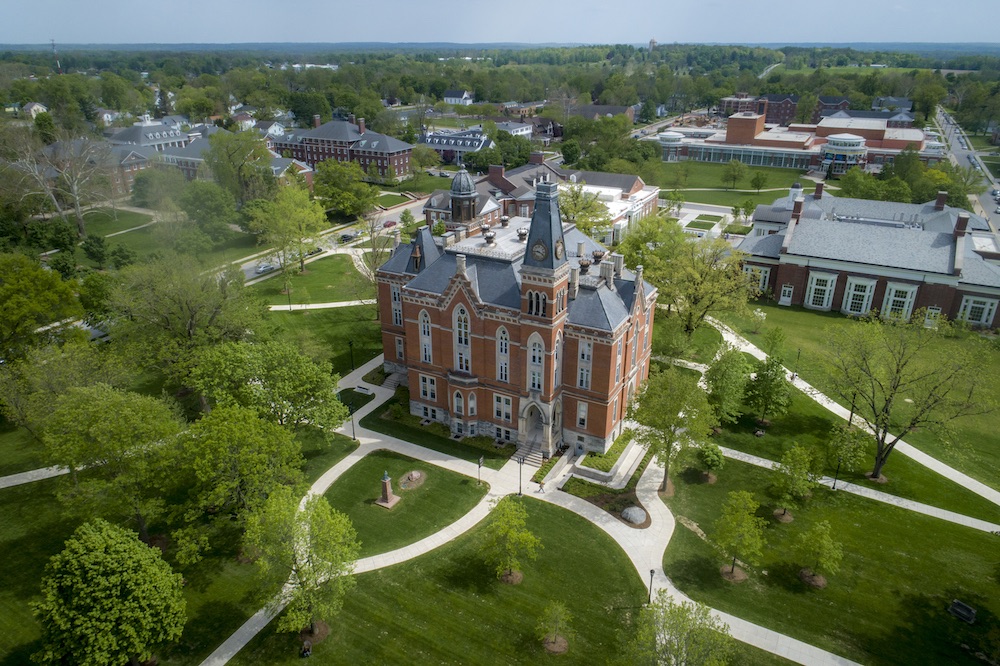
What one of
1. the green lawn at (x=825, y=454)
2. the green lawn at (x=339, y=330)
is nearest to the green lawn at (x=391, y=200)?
the green lawn at (x=339, y=330)

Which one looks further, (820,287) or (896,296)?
(820,287)

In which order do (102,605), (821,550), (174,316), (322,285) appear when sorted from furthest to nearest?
1. (322,285)
2. (174,316)
3. (821,550)
4. (102,605)

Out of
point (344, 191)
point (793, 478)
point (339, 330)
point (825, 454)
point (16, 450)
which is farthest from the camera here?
point (344, 191)

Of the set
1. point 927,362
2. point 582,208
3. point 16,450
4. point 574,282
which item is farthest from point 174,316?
point 927,362

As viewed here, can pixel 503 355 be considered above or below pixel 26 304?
below

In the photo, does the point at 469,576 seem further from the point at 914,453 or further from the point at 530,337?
the point at 914,453

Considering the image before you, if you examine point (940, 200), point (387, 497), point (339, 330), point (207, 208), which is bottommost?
point (387, 497)

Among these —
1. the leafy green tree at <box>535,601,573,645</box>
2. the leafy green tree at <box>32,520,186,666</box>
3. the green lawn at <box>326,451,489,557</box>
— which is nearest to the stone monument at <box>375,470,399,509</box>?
the green lawn at <box>326,451,489,557</box>
